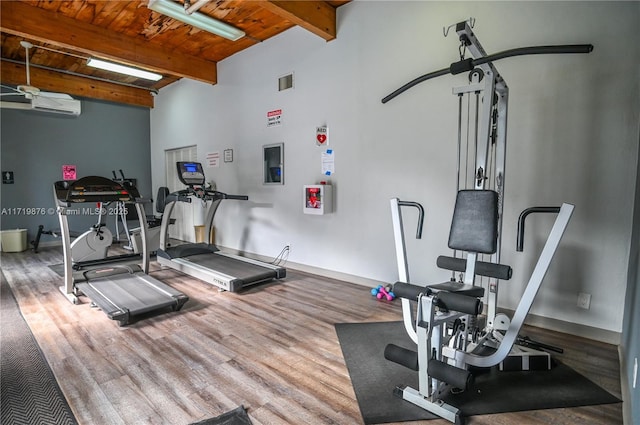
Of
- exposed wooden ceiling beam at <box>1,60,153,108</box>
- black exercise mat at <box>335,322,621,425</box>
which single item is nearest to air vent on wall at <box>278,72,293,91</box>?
black exercise mat at <box>335,322,621,425</box>

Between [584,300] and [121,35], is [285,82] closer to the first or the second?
[121,35]

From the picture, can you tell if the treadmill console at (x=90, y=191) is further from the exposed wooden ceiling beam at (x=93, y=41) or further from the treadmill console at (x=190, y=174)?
the exposed wooden ceiling beam at (x=93, y=41)

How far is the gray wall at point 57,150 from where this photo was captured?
5.93m

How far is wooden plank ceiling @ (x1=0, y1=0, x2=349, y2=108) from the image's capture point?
376 centimetres

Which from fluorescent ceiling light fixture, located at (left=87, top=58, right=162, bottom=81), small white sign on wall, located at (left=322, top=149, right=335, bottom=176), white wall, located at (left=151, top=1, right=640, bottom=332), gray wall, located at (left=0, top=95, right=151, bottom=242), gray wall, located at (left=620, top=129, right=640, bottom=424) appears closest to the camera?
gray wall, located at (left=620, top=129, right=640, bottom=424)

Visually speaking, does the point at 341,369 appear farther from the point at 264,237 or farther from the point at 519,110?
the point at 264,237

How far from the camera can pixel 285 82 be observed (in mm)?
4613

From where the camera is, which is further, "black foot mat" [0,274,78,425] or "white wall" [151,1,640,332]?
"white wall" [151,1,640,332]

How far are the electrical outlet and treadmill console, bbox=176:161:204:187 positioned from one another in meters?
4.44

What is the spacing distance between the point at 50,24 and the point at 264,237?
375 cm

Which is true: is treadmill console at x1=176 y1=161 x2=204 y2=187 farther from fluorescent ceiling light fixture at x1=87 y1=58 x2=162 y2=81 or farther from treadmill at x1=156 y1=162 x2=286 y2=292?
fluorescent ceiling light fixture at x1=87 y1=58 x2=162 y2=81

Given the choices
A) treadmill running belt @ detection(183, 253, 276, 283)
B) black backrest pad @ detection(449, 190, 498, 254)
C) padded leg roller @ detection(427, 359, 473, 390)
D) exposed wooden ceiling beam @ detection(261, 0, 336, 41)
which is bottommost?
treadmill running belt @ detection(183, 253, 276, 283)

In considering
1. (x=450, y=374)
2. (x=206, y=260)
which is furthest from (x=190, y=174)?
(x=450, y=374)

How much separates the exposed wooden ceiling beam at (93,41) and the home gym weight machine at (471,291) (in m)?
4.65
